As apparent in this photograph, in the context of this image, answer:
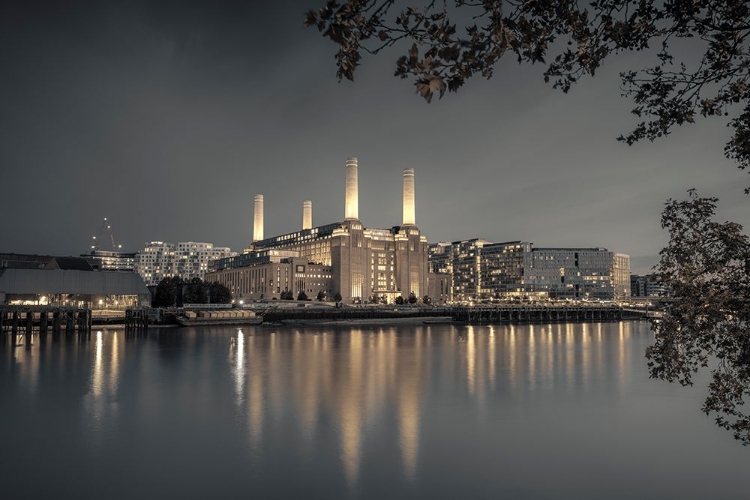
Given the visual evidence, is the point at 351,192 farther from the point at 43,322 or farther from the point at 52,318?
the point at 43,322

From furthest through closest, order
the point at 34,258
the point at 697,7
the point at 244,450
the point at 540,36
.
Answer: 1. the point at 34,258
2. the point at 244,450
3. the point at 697,7
4. the point at 540,36

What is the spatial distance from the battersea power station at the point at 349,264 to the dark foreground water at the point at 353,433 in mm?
128938

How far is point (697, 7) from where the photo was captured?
24.5ft

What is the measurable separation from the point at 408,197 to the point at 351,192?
2066 cm

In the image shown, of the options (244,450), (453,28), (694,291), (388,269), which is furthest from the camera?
(388,269)

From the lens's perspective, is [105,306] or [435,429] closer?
[435,429]

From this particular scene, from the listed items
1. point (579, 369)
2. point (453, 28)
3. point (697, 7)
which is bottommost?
point (579, 369)

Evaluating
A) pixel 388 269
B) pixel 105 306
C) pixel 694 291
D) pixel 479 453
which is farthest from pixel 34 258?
pixel 694 291

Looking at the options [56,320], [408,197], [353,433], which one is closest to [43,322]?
[56,320]

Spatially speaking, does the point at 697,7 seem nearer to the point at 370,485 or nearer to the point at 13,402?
the point at 370,485

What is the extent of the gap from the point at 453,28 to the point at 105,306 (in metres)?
102

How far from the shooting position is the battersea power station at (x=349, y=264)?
17288 cm

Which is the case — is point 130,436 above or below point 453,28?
below

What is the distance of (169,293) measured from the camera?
4619 inches
